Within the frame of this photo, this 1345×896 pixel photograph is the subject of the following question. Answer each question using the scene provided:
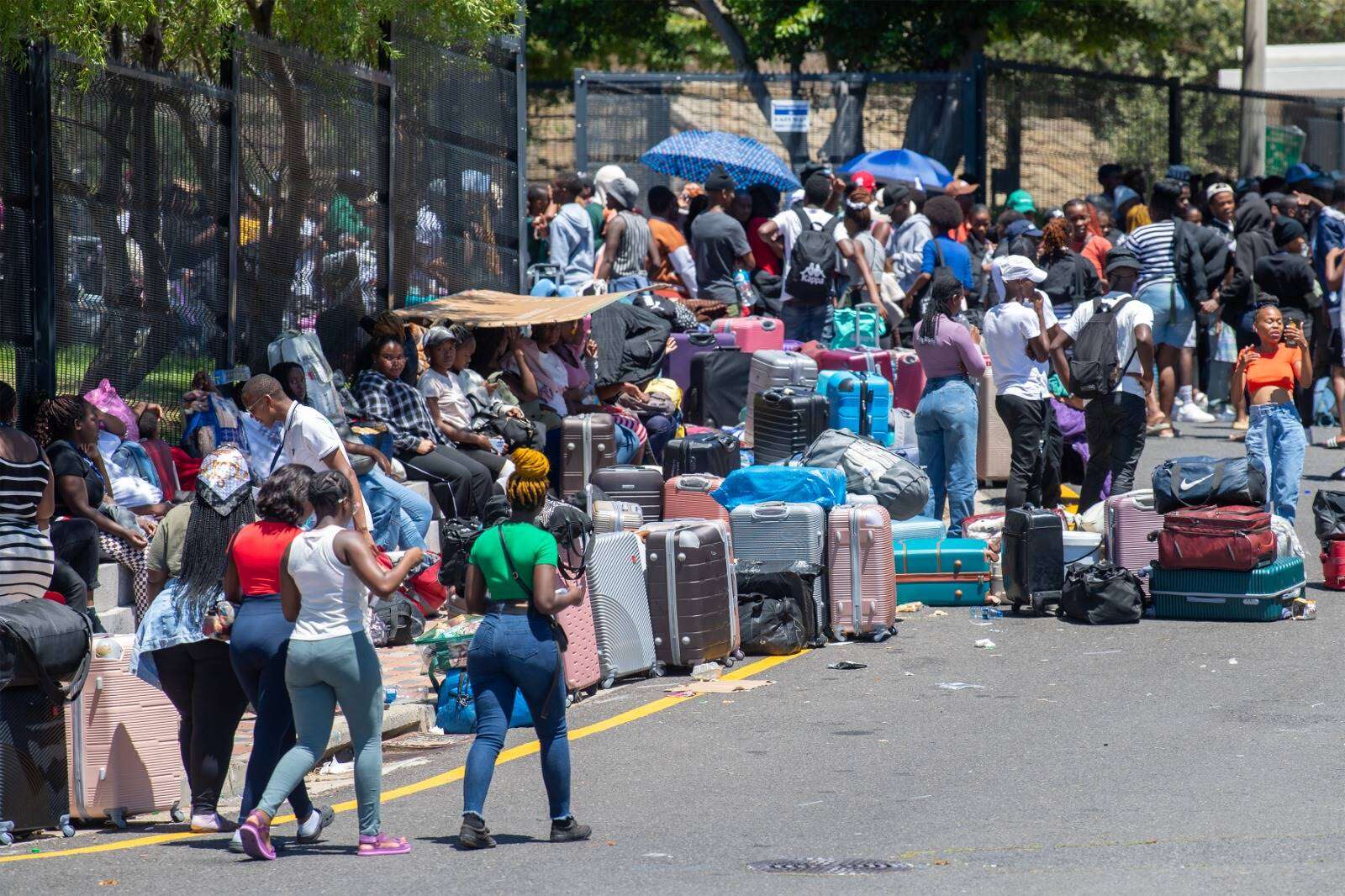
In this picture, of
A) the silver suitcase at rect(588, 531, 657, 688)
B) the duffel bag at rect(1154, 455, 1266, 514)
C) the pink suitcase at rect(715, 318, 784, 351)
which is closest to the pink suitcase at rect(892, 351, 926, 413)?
the pink suitcase at rect(715, 318, 784, 351)

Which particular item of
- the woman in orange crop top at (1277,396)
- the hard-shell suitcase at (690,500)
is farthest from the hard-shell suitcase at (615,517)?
the woman in orange crop top at (1277,396)

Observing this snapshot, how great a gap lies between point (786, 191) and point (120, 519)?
1233 centimetres

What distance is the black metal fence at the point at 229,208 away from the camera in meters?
10.5

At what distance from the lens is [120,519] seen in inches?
381

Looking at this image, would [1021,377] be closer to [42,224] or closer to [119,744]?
[42,224]

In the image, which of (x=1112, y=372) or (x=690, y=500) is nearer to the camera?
(x=690, y=500)

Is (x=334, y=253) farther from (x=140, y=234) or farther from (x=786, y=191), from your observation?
(x=786, y=191)

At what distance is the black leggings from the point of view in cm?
733

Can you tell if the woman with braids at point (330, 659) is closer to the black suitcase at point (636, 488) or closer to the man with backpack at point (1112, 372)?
the black suitcase at point (636, 488)

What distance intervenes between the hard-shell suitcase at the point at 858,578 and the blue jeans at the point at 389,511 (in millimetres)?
2470

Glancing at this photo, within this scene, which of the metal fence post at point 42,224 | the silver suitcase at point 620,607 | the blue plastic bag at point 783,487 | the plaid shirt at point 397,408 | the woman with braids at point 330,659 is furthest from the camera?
the plaid shirt at point 397,408

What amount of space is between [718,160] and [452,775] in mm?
12231

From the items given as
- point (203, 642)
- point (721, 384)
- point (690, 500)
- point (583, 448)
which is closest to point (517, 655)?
point (203, 642)

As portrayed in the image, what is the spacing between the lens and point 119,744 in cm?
763
